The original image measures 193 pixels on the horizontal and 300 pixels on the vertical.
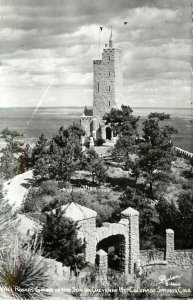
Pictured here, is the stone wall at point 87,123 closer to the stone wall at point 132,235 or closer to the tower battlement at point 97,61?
the tower battlement at point 97,61

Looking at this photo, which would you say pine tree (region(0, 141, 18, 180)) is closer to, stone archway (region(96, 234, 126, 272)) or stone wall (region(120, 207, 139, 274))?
stone archway (region(96, 234, 126, 272))

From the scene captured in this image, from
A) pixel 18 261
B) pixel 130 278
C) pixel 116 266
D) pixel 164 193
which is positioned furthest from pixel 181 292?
pixel 164 193

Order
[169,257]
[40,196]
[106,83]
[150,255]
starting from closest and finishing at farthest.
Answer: [150,255]
[169,257]
[40,196]
[106,83]

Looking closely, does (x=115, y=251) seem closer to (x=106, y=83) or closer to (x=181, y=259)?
(x=181, y=259)

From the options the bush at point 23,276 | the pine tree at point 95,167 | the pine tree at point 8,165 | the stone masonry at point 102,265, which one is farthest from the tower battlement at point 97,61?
the bush at point 23,276

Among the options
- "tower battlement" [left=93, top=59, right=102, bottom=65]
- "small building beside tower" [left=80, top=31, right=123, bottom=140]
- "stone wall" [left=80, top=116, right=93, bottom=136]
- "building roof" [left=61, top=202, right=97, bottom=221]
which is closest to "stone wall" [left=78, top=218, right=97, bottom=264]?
"building roof" [left=61, top=202, right=97, bottom=221]

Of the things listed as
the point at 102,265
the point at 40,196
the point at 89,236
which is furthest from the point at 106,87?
the point at 102,265
